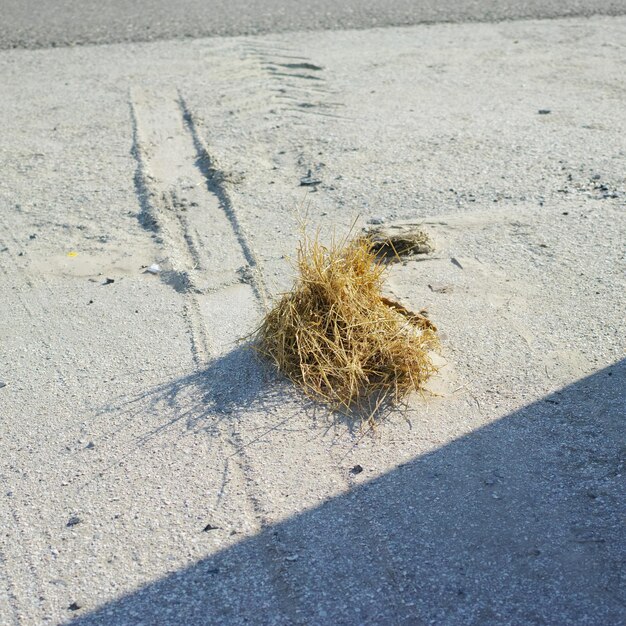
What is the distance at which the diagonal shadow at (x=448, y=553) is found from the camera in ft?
9.64

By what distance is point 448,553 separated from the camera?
3154 mm

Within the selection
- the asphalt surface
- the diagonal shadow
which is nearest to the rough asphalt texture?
the diagonal shadow

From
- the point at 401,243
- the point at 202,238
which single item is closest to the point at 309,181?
the point at 202,238

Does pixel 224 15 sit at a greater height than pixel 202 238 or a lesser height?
greater

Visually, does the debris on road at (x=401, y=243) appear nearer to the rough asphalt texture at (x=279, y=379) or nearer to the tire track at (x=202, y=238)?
the rough asphalt texture at (x=279, y=379)

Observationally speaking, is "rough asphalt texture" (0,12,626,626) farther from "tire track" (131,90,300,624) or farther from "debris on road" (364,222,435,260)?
"debris on road" (364,222,435,260)

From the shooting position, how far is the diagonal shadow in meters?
2.94

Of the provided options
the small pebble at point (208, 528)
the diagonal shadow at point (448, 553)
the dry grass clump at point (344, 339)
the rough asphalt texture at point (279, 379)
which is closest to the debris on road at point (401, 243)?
the rough asphalt texture at point (279, 379)

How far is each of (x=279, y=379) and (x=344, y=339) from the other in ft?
1.25

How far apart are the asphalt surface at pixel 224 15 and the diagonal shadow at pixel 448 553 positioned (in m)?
7.56

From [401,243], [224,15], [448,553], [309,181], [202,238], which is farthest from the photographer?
[224,15]

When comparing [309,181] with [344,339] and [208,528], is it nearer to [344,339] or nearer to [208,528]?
[344,339]

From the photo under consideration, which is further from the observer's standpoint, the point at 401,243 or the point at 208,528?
the point at 401,243

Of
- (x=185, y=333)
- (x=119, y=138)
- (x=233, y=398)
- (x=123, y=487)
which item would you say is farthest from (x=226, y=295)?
(x=119, y=138)
